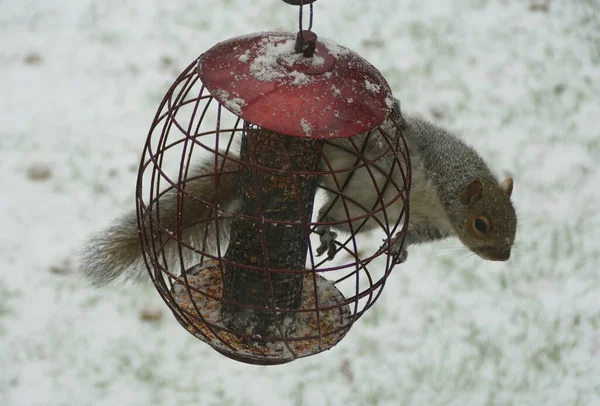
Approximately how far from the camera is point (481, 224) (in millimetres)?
1948

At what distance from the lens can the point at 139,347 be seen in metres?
2.52

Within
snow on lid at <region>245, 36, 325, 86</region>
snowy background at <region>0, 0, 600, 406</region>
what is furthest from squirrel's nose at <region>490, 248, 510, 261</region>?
snow on lid at <region>245, 36, 325, 86</region>

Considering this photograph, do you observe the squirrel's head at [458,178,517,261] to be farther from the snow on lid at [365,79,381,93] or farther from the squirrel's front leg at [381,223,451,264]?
the snow on lid at [365,79,381,93]

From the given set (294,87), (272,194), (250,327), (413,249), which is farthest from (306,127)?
(413,249)

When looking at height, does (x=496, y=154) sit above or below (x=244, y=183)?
above

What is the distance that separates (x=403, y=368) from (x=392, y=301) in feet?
0.99

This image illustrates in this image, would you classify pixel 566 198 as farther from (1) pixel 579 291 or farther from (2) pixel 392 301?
(2) pixel 392 301

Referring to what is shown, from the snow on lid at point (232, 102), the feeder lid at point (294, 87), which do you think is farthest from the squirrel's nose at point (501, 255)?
the snow on lid at point (232, 102)

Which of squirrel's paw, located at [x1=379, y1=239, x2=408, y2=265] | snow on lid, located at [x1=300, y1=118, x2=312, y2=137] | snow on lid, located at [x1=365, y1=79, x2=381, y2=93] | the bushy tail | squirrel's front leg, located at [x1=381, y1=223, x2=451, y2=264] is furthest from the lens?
squirrel's front leg, located at [x1=381, y1=223, x2=451, y2=264]

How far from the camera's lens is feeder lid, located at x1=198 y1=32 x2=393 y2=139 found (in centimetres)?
108

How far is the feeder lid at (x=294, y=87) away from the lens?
3.53 feet

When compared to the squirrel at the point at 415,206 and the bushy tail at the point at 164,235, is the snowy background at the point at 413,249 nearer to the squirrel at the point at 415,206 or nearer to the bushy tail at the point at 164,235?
the squirrel at the point at 415,206

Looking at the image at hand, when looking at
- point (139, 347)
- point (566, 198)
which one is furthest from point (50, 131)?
point (566, 198)

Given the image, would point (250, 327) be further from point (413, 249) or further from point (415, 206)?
point (413, 249)
